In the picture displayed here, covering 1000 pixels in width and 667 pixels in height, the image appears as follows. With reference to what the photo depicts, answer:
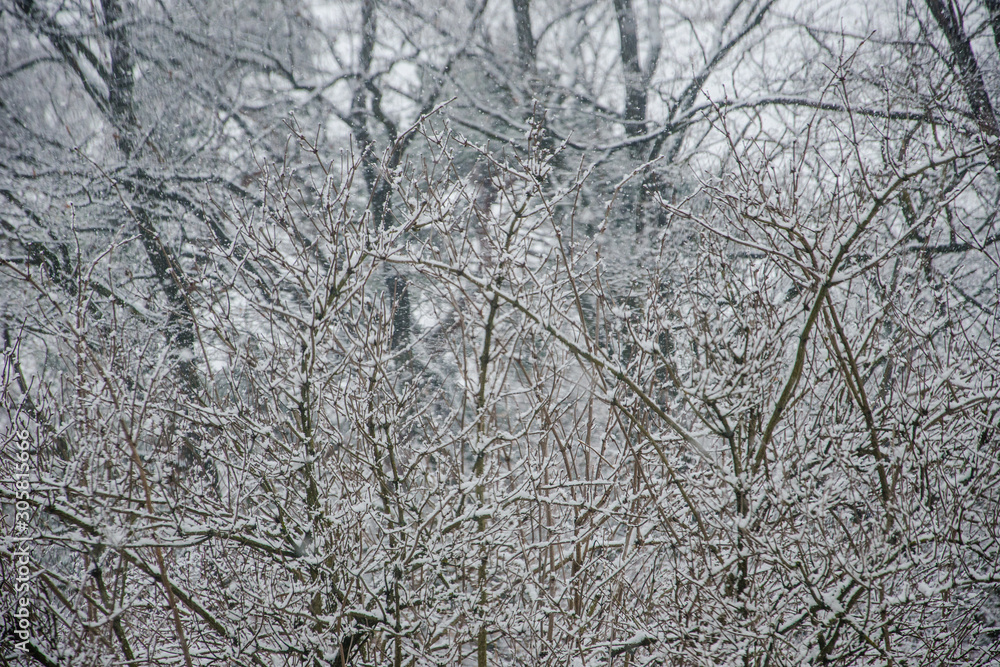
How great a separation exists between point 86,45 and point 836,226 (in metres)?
9.89

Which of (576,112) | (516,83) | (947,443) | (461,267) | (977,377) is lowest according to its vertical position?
(947,443)

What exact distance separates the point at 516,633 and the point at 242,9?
879 centimetres

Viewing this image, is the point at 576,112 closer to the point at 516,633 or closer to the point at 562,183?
the point at 562,183

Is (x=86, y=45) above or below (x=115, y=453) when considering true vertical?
above

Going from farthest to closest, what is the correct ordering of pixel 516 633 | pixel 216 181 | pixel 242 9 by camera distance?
1. pixel 242 9
2. pixel 216 181
3. pixel 516 633

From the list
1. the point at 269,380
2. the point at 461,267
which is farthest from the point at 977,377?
the point at 269,380

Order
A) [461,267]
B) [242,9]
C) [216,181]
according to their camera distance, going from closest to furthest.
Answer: [461,267]
[216,181]
[242,9]

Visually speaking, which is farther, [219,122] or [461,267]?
[219,122]

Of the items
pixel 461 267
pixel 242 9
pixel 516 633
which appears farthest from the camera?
pixel 242 9

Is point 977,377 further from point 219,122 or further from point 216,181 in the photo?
point 219,122

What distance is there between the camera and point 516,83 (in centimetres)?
795

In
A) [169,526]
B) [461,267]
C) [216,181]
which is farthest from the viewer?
[216,181]

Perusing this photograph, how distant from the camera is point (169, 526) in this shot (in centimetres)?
292

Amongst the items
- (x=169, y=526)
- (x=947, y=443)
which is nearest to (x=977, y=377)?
(x=947, y=443)
